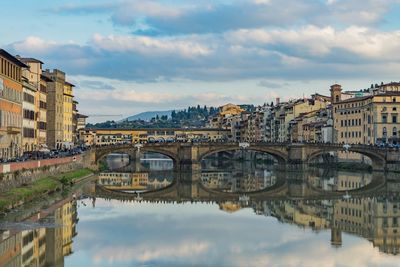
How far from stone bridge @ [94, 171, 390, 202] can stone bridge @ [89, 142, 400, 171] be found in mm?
15308

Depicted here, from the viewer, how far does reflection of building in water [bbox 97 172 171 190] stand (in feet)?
225

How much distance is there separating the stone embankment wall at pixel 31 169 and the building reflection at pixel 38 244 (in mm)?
3838

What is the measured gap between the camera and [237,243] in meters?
33.6

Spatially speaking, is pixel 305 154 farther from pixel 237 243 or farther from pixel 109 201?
pixel 237 243

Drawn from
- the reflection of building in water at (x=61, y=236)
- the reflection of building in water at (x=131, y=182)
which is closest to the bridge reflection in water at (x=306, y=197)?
the reflection of building in water at (x=131, y=182)

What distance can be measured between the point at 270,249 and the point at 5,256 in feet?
35.2

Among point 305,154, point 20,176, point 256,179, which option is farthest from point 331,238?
point 305,154

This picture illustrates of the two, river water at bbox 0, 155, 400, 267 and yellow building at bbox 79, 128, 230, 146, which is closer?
river water at bbox 0, 155, 400, 267

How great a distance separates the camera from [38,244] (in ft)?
105

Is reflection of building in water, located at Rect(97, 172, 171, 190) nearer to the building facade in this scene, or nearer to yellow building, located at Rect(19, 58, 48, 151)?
yellow building, located at Rect(19, 58, 48, 151)

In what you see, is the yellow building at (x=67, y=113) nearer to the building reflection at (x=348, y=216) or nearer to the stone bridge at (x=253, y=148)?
the stone bridge at (x=253, y=148)

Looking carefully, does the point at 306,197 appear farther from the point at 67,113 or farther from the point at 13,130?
the point at 67,113

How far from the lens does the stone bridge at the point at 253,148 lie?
88062mm

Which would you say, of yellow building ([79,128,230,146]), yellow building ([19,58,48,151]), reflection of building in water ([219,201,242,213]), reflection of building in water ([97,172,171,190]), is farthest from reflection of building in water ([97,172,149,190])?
yellow building ([79,128,230,146])
